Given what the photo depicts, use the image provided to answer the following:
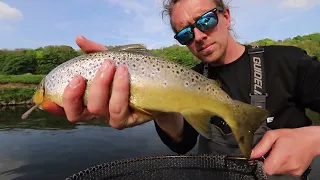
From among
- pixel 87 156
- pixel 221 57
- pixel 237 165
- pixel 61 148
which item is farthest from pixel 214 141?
pixel 61 148

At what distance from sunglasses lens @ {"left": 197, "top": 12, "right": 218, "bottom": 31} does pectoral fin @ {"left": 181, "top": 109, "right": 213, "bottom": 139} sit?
50.0 inches

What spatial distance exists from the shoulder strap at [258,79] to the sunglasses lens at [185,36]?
0.69 metres

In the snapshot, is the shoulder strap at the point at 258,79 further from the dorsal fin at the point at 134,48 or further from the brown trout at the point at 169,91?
the dorsal fin at the point at 134,48

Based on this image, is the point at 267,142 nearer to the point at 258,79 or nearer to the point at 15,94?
the point at 258,79

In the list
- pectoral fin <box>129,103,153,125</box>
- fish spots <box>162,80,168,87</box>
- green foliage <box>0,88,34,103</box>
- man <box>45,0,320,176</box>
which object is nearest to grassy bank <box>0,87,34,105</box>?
green foliage <box>0,88,34,103</box>

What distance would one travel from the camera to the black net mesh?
8.56ft

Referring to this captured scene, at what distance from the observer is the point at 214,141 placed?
3096mm

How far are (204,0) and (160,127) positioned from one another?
1.47 meters

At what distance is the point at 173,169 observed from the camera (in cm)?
303

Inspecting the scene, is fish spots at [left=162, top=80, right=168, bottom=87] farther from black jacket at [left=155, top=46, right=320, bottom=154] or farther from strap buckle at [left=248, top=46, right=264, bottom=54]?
strap buckle at [left=248, top=46, right=264, bottom=54]

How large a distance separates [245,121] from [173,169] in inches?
46.8

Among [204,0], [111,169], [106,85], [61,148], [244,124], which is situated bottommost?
[61,148]

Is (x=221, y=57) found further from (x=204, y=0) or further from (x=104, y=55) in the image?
(x=104, y=55)

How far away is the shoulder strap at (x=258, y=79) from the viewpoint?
2869mm
